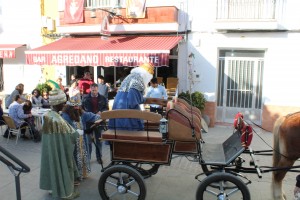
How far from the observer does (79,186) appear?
5266mm

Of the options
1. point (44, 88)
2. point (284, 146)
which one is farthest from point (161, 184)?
point (44, 88)

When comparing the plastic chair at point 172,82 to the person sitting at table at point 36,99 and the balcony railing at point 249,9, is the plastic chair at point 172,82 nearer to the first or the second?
the balcony railing at point 249,9

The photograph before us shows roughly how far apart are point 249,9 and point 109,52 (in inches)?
181

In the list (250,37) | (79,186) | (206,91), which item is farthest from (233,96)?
(79,186)

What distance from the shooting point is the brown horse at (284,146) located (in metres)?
4.30

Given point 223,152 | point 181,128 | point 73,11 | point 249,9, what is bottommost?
point 223,152

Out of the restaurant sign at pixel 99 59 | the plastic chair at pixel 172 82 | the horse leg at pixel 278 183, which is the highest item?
the restaurant sign at pixel 99 59

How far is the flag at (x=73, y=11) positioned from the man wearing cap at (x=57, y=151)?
7.34 metres

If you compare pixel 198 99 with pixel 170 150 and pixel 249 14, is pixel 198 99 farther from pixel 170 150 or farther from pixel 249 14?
pixel 170 150

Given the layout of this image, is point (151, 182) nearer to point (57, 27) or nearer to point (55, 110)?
point (55, 110)

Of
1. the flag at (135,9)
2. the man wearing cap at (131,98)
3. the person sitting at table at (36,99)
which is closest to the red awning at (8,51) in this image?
the person sitting at table at (36,99)

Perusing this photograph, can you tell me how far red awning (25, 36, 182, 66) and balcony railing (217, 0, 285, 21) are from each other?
163cm

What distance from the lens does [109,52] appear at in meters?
9.73

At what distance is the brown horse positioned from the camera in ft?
14.1
